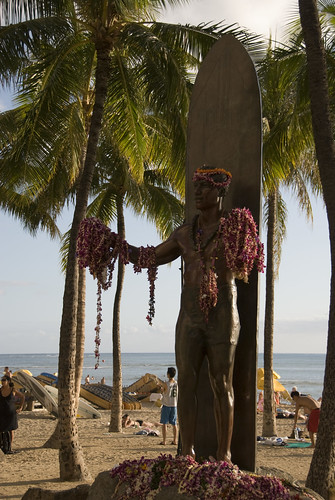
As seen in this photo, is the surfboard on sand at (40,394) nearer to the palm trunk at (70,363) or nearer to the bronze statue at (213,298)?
the palm trunk at (70,363)

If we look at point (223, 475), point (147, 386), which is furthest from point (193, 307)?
point (147, 386)

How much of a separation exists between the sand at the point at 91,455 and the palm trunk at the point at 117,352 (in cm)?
42

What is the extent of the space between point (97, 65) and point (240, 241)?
24.3ft

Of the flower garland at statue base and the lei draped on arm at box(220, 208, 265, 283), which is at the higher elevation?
the lei draped on arm at box(220, 208, 265, 283)

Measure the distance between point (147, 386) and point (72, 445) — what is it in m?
23.2

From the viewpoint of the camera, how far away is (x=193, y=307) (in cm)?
491

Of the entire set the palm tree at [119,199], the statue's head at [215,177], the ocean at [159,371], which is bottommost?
the ocean at [159,371]

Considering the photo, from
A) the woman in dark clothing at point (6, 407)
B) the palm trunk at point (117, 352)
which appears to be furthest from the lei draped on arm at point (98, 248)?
the palm trunk at point (117, 352)

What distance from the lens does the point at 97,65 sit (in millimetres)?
11242

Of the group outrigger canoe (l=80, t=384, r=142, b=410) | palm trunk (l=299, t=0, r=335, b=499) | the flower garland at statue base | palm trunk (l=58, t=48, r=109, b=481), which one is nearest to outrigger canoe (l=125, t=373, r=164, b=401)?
outrigger canoe (l=80, t=384, r=142, b=410)

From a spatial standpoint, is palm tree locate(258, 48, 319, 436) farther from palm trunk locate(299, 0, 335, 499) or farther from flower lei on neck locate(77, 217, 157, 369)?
flower lei on neck locate(77, 217, 157, 369)

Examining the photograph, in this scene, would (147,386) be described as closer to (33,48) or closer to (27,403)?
(27,403)

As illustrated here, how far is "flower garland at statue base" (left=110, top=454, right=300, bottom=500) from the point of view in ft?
13.9

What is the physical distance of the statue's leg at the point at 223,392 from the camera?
4.70 m
